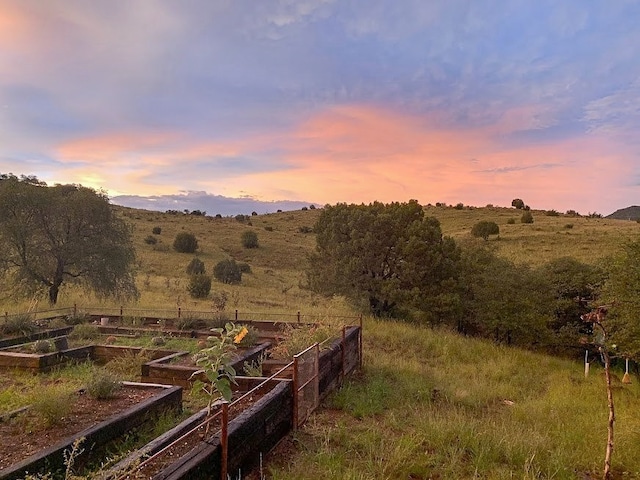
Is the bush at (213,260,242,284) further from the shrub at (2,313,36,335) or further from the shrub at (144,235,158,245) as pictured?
the shrub at (2,313,36,335)

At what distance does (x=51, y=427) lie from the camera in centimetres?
602

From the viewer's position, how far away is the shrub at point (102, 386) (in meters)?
7.10

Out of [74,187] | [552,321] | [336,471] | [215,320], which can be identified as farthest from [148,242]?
[336,471]

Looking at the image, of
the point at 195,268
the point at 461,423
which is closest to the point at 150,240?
the point at 195,268

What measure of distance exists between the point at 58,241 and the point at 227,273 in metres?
14.8

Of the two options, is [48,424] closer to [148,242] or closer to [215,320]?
[215,320]

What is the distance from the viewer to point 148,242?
147ft

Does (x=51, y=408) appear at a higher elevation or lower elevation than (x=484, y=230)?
lower

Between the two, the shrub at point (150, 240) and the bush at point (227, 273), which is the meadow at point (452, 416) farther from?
the shrub at point (150, 240)

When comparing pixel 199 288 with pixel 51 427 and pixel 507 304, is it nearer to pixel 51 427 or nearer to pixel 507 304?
pixel 507 304

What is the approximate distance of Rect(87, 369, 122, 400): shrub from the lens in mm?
7098

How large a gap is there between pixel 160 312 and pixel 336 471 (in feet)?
46.0

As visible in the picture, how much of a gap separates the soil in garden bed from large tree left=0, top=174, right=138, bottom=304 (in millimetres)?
13402

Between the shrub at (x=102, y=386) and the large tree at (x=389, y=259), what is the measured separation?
39.1ft
